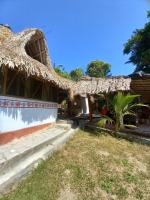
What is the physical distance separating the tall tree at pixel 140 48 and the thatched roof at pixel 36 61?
402 inches

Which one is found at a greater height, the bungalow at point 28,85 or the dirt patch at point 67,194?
the bungalow at point 28,85

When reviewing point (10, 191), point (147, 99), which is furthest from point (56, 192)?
point (147, 99)

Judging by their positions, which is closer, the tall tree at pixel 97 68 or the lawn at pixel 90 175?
the lawn at pixel 90 175

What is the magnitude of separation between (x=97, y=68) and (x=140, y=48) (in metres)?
18.5

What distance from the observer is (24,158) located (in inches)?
219

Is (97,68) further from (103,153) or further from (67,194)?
(67,194)

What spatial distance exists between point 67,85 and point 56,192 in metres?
6.31

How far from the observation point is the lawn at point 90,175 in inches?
188

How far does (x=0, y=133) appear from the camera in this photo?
5.98 metres

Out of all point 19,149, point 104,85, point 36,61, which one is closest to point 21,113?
point 19,149

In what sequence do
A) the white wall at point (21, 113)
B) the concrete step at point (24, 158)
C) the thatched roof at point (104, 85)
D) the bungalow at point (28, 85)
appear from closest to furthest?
the concrete step at point (24, 158) < the white wall at point (21, 113) < the bungalow at point (28, 85) < the thatched roof at point (104, 85)

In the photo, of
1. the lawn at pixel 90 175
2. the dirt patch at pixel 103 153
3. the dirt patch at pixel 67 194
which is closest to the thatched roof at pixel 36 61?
the lawn at pixel 90 175

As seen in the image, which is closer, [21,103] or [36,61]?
[21,103]

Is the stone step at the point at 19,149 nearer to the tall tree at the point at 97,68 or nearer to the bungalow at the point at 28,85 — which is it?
the bungalow at the point at 28,85
